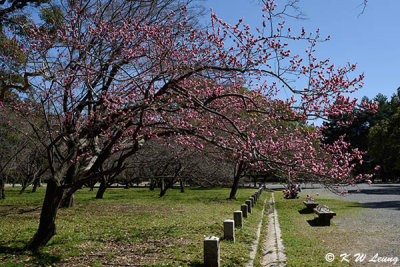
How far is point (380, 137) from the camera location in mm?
50625

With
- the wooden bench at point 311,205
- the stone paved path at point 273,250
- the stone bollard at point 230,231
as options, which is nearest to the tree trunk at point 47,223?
the stone bollard at point 230,231

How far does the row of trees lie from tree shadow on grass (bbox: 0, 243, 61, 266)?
125 feet

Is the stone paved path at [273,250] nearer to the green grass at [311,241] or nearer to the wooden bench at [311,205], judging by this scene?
the green grass at [311,241]

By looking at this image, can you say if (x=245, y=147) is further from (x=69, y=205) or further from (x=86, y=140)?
(x=69, y=205)

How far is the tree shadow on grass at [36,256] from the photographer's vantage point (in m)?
6.77

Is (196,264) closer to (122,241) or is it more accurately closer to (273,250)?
(273,250)

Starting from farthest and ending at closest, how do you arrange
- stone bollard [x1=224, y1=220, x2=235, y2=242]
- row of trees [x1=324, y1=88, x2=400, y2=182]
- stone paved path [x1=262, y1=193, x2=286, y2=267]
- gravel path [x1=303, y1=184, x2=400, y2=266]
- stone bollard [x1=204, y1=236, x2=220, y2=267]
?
row of trees [x1=324, y1=88, x2=400, y2=182] < stone bollard [x1=224, y1=220, x2=235, y2=242] < gravel path [x1=303, y1=184, x2=400, y2=266] < stone paved path [x1=262, y1=193, x2=286, y2=267] < stone bollard [x1=204, y1=236, x2=220, y2=267]

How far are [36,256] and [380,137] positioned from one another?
54.9 meters

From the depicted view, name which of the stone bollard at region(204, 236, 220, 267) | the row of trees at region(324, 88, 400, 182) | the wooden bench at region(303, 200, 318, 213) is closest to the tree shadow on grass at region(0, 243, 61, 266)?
the stone bollard at region(204, 236, 220, 267)

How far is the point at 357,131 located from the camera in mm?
78750

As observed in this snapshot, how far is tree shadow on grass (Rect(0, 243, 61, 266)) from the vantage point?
22.2ft

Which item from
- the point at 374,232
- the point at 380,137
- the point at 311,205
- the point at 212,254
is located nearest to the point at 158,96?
the point at 212,254

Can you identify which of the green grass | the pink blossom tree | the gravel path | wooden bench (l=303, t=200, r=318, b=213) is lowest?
the green grass

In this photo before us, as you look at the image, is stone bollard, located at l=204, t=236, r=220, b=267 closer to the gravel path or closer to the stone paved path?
the stone paved path
